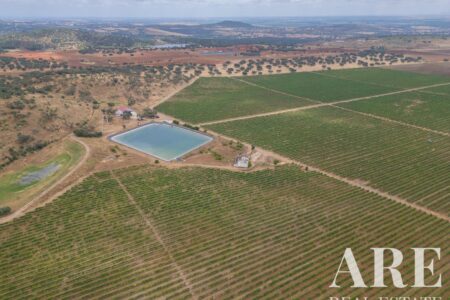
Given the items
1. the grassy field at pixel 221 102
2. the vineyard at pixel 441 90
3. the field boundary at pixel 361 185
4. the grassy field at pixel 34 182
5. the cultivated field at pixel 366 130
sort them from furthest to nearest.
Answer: the vineyard at pixel 441 90
the grassy field at pixel 221 102
the cultivated field at pixel 366 130
the grassy field at pixel 34 182
the field boundary at pixel 361 185

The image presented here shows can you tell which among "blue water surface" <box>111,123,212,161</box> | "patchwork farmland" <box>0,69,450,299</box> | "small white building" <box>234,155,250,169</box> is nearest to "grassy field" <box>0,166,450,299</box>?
"patchwork farmland" <box>0,69,450,299</box>

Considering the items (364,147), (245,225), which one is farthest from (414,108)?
(245,225)

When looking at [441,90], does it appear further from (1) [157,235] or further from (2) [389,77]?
(1) [157,235]

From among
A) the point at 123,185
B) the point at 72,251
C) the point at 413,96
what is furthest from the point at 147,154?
the point at 413,96

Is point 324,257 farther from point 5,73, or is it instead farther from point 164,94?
point 5,73

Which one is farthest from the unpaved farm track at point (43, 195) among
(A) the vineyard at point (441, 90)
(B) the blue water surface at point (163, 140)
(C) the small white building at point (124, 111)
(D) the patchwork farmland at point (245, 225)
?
(A) the vineyard at point (441, 90)

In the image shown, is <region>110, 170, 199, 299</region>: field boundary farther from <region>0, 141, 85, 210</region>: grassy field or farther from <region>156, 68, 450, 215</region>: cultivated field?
<region>156, 68, 450, 215</region>: cultivated field

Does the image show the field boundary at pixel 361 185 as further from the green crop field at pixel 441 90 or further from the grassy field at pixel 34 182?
the green crop field at pixel 441 90
